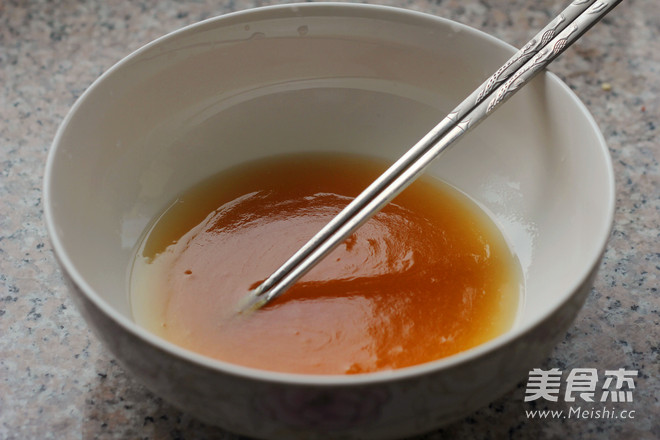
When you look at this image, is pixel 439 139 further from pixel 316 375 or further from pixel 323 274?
pixel 316 375

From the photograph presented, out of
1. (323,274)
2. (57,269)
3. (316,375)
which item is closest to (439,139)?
(323,274)

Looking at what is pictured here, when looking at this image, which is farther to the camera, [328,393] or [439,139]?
[439,139]

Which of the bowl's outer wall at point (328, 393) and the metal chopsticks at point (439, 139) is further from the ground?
the metal chopsticks at point (439, 139)

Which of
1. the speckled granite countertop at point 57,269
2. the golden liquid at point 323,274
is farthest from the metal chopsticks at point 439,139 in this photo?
the speckled granite countertop at point 57,269

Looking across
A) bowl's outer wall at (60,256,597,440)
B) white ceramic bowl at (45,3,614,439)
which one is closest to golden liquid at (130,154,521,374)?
white ceramic bowl at (45,3,614,439)

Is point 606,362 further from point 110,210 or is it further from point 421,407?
point 110,210

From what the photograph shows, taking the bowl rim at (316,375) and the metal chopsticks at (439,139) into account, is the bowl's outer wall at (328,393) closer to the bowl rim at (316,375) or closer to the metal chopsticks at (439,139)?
the bowl rim at (316,375)

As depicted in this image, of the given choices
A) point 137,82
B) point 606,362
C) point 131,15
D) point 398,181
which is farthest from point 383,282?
point 131,15

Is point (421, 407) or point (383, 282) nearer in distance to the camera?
point (421, 407)
